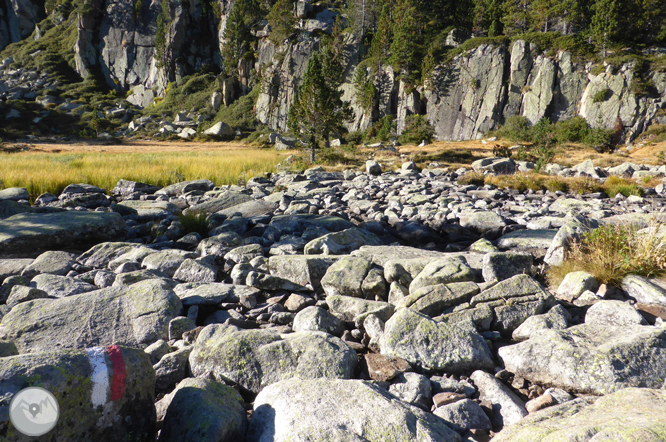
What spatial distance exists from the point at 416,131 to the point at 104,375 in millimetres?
47501

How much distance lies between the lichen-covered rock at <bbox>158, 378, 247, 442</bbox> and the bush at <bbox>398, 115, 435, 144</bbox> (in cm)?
4323

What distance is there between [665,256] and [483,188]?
9741 millimetres

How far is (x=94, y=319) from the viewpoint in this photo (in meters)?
3.27

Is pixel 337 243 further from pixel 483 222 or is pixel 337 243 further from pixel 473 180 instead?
pixel 473 180

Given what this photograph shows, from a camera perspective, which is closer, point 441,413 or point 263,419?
point 263,419

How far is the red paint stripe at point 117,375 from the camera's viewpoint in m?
1.76

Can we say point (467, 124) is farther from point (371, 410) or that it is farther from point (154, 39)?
point (154, 39)

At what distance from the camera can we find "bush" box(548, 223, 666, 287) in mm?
3855

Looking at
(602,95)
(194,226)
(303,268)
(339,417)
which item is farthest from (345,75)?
(339,417)

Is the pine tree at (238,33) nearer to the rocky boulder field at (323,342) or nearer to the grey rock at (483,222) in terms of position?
the rocky boulder field at (323,342)

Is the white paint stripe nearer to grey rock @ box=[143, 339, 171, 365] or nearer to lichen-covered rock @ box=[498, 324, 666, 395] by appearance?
grey rock @ box=[143, 339, 171, 365]

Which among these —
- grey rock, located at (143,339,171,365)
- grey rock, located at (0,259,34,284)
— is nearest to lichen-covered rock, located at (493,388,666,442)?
grey rock, located at (143,339,171,365)

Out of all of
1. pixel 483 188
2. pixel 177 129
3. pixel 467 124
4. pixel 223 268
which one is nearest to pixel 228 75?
pixel 177 129

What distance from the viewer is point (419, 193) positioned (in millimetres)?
11734
